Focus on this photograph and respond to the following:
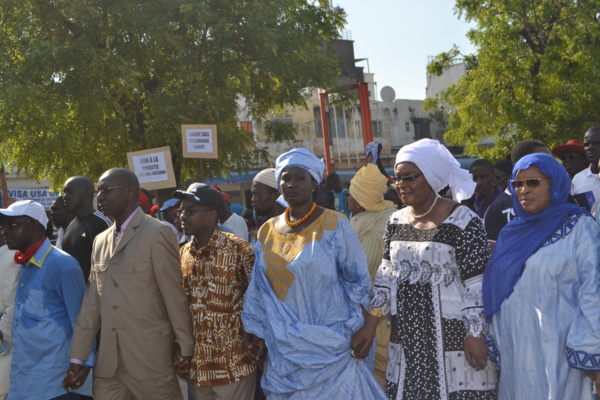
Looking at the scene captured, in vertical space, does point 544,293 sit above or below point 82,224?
below

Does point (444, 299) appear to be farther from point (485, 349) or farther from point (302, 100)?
point (302, 100)

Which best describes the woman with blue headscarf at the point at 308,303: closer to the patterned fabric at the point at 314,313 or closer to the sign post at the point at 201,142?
the patterned fabric at the point at 314,313

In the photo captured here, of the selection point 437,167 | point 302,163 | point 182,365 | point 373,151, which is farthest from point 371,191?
point 182,365

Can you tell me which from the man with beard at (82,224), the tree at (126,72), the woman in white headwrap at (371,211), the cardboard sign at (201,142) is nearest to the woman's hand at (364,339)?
the woman in white headwrap at (371,211)

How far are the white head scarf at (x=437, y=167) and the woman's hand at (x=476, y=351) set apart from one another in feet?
2.82

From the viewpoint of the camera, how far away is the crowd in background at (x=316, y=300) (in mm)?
3953

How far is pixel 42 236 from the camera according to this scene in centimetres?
532

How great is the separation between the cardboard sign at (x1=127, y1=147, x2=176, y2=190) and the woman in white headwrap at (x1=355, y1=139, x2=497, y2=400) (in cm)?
564

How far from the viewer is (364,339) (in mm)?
4273

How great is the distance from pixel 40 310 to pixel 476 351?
3166 mm

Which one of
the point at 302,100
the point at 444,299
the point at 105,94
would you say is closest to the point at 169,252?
the point at 444,299

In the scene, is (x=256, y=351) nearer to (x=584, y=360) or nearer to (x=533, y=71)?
(x=584, y=360)

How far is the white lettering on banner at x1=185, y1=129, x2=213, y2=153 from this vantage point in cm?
989

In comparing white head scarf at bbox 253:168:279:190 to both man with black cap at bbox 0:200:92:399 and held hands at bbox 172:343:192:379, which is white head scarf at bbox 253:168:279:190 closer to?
man with black cap at bbox 0:200:92:399
